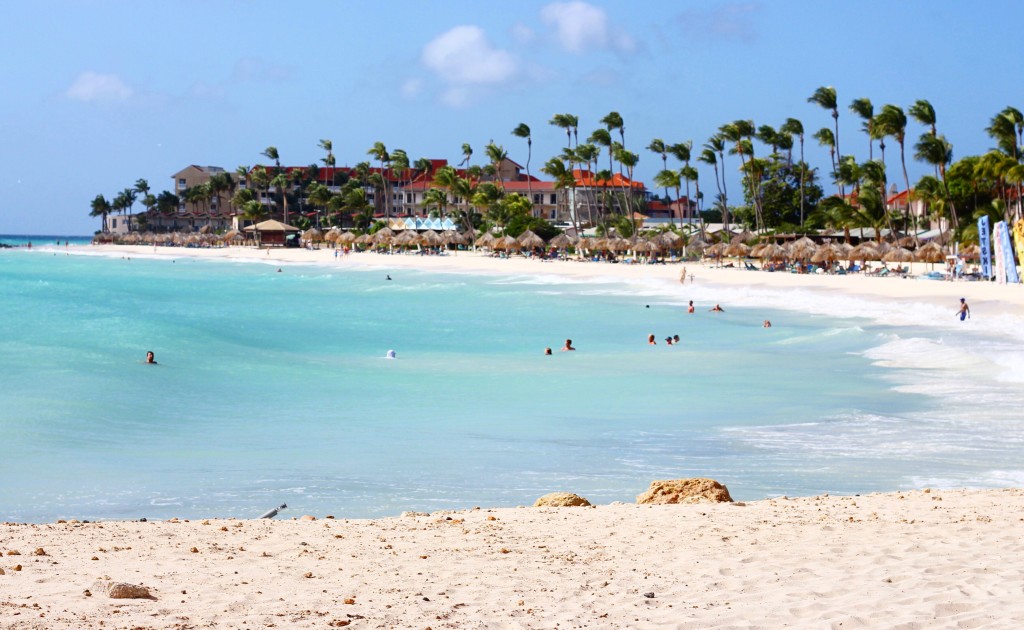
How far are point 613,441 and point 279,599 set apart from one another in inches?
282

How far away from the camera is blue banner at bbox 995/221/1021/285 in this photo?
36.6m

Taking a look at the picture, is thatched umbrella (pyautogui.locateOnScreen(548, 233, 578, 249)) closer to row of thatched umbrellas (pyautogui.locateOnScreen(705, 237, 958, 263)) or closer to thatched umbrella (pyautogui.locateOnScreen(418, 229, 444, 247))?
thatched umbrella (pyautogui.locateOnScreen(418, 229, 444, 247))

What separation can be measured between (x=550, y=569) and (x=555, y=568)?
46 millimetres

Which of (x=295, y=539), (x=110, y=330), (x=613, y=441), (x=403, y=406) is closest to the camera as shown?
(x=295, y=539)

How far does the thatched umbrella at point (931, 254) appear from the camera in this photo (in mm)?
45750

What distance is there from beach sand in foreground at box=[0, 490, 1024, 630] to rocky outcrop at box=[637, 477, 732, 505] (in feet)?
1.05

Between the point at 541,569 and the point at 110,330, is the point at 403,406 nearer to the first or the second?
the point at 541,569

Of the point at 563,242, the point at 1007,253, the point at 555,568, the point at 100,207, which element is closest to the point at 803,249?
the point at 1007,253

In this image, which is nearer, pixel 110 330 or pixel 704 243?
pixel 110 330

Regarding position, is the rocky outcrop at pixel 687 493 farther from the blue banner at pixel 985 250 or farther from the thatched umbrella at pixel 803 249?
the thatched umbrella at pixel 803 249

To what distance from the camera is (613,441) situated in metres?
11.9

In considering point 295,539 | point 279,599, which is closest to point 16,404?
point 295,539

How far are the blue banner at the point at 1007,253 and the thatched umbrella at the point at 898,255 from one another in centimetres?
902

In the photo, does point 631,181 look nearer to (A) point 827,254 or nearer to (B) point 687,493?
(A) point 827,254
